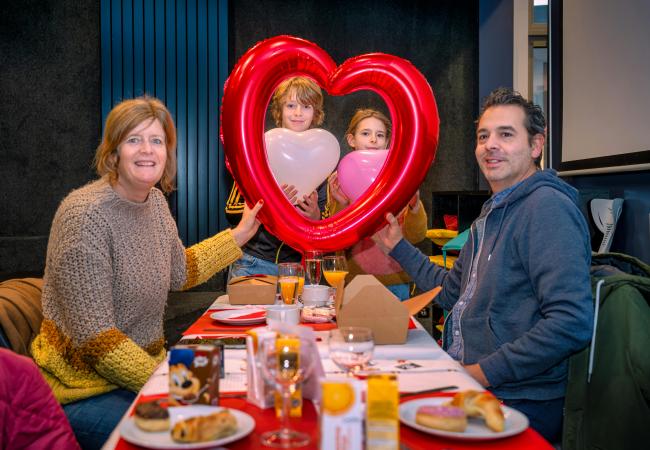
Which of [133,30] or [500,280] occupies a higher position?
[133,30]

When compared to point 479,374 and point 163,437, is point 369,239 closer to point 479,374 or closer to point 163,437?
point 479,374

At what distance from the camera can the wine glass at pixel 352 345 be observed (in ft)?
3.89

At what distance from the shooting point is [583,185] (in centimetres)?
300

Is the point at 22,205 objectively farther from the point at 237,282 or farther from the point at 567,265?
the point at 567,265

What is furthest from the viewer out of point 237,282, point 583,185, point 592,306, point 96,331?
point 583,185

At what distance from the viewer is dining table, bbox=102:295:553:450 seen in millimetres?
968

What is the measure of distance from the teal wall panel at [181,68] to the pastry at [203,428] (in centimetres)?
506

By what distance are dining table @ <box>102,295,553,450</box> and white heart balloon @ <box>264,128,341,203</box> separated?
0.73m

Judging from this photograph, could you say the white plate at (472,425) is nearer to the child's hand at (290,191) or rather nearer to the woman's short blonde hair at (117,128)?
the woman's short blonde hair at (117,128)

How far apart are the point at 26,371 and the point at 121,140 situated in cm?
89

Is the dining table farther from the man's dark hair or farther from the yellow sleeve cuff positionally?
the man's dark hair

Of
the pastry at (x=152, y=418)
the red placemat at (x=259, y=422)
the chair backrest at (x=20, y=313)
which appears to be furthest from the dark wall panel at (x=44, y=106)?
the pastry at (x=152, y=418)

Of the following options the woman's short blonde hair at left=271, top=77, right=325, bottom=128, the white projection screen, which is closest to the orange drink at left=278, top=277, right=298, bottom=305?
the woman's short blonde hair at left=271, top=77, right=325, bottom=128

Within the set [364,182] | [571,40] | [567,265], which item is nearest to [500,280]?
[567,265]
